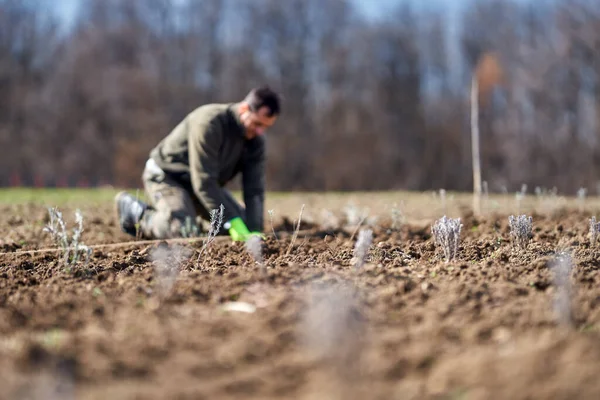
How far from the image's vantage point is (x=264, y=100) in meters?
4.87

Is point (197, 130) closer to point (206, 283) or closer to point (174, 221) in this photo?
point (174, 221)

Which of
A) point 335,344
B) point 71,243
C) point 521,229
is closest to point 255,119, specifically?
point 71,243

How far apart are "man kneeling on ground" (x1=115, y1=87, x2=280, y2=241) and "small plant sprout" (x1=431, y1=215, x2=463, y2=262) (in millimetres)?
1536

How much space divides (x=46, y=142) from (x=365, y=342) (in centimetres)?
2038

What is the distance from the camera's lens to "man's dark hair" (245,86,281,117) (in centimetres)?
487

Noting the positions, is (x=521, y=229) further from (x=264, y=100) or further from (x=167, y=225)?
(x=167, y=225)

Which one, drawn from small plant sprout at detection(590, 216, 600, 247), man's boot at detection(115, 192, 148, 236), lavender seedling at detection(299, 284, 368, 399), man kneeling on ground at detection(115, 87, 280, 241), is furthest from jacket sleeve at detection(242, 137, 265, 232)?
lavender seedling at detection(299, 284, 368, 399)

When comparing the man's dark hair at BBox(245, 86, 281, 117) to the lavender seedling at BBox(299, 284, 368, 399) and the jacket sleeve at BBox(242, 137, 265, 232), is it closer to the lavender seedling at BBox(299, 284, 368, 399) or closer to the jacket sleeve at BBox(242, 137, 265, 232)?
the jacket sleeve at BBox(242, 137, 265, 232)

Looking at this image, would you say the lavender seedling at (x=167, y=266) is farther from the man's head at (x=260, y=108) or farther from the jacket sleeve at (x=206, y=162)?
the man's head at (x=260, y=108)

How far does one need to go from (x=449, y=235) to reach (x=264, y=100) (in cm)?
200

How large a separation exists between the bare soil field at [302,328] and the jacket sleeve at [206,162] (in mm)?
1158

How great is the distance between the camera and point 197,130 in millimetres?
4973

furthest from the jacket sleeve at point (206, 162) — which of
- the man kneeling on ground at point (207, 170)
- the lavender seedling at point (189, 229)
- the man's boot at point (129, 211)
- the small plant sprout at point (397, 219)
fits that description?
the small plant sprout at point (397, 219)

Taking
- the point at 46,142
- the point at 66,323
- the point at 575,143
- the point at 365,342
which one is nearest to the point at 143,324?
the point at 66,323
